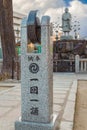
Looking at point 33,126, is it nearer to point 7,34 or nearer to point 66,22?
point 7,34

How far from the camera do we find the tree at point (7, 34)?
13.1 m

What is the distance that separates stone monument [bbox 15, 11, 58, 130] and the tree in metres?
9.19

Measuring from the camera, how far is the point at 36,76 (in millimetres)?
3836

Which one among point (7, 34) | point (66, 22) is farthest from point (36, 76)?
point (66, 22)

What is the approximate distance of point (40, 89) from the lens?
3834mm

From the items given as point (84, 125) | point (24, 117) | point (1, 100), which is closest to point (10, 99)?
point (1, 100)

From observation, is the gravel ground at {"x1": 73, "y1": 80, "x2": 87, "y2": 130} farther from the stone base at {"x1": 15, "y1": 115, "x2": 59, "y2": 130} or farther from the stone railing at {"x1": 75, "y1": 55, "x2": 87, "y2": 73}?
the stone railing at {"x1": 75, "y1": 55, "x2": 87, "y2": 73}

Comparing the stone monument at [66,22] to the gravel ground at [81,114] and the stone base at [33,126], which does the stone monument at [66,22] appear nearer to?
the gravel ground at [81,114]

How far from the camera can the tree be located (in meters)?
13.1

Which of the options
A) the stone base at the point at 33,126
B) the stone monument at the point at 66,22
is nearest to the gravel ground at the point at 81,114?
the stone base at the point at 33,126

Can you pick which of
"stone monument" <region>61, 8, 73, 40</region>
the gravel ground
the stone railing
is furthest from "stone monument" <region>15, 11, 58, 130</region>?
"stone monument" <region>61, 8, 73, 40</region>

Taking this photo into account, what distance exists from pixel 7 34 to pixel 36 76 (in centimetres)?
974

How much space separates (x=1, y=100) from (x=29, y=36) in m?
3.15

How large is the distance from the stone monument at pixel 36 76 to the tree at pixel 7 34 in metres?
9.19
